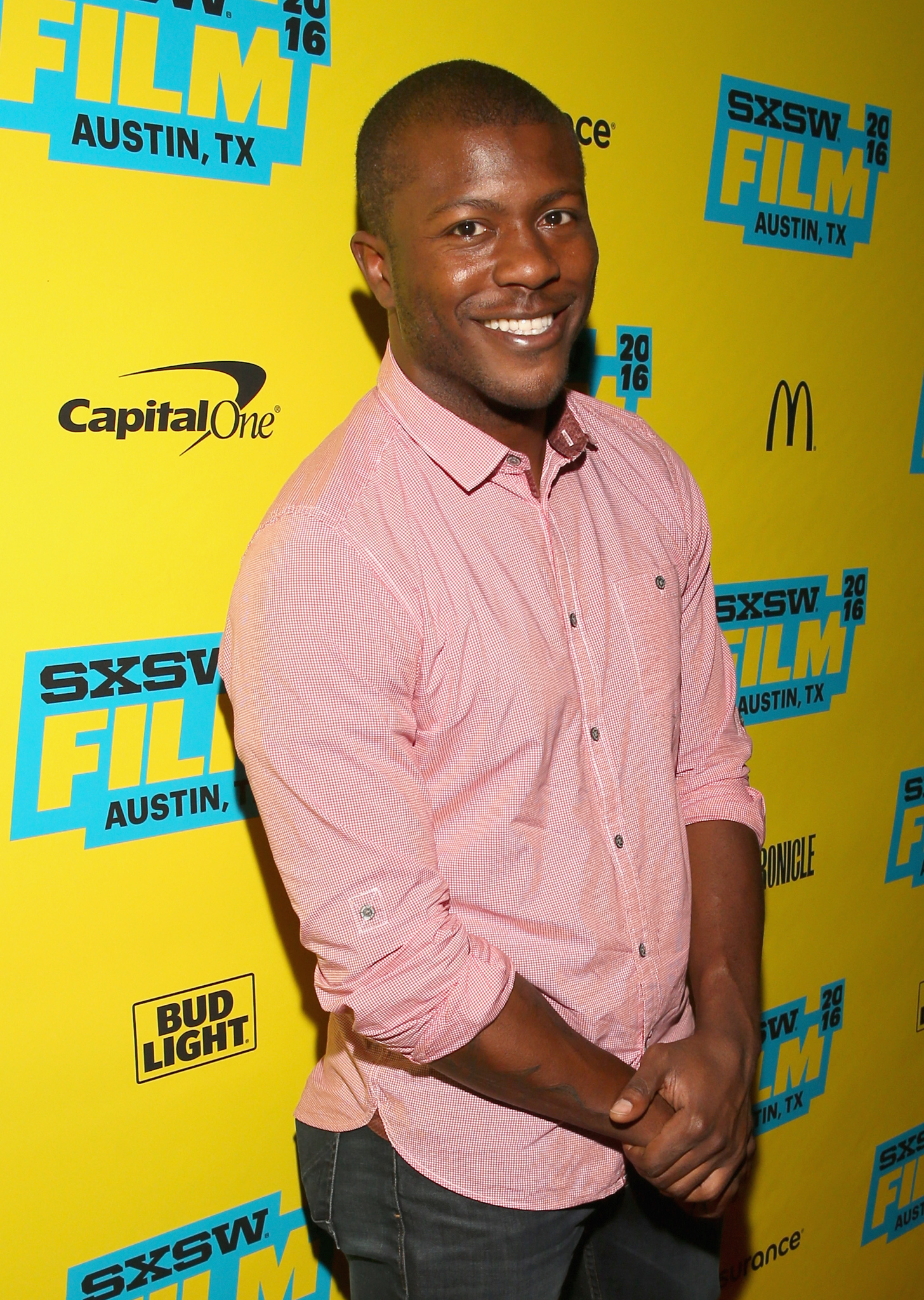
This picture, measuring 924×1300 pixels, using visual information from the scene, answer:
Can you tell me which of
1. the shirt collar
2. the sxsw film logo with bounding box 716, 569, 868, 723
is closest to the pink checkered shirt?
the shirt collar

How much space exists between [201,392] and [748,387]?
3.37 ft

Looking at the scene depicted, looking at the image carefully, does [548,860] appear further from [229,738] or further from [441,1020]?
[229,738]

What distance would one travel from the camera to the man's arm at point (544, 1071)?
46.0 inches

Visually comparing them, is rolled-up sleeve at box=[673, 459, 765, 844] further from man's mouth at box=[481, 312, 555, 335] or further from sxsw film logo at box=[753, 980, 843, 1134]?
sxsw film logo at box=[753, 980, 843, 1134]

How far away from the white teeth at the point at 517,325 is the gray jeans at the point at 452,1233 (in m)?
0.89

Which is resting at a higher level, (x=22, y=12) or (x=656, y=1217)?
(x=22, y=12)

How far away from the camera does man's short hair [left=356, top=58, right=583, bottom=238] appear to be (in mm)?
1217

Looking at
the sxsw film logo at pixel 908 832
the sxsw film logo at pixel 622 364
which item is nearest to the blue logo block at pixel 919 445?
the sxsw film logo at pixel 908 832

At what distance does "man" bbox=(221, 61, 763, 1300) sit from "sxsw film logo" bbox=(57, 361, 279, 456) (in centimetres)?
24

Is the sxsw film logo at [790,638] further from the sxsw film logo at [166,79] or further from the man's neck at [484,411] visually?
the sxsw film logo at [166,79]

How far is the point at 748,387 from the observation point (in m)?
2.06

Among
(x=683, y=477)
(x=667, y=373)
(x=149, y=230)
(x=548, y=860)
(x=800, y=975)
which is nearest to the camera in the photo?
(x=548, y=860)

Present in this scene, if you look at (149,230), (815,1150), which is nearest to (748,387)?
(149,230)

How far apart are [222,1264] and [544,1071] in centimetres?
76
